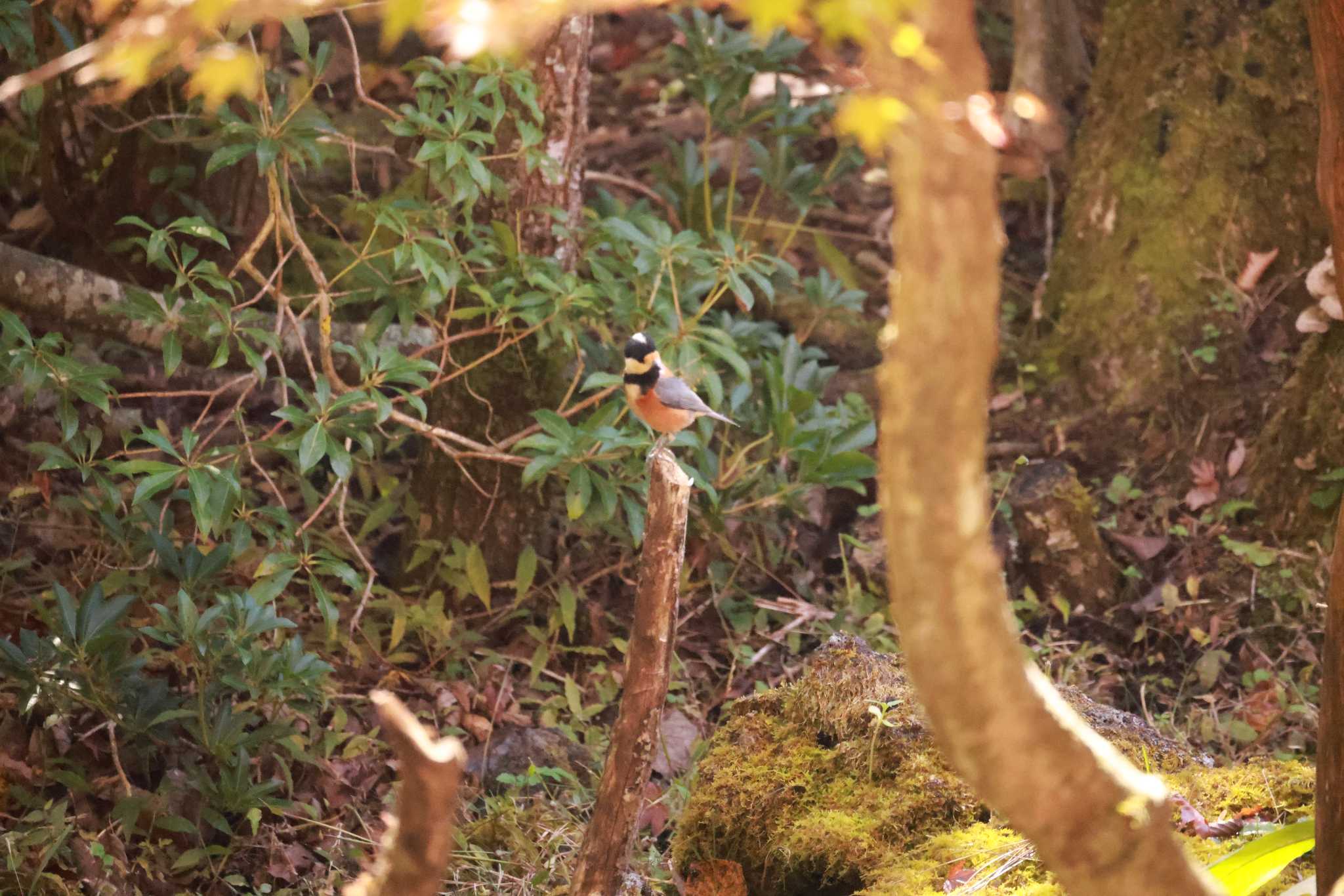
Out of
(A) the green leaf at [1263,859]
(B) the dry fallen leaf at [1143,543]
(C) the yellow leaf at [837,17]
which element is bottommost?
(B) the dry fallen leaf at [1143,543]

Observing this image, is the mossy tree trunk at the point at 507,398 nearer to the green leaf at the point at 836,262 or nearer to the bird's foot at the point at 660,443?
the bird's foot at the point at 660,443

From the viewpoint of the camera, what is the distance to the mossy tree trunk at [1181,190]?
4828 millimetres

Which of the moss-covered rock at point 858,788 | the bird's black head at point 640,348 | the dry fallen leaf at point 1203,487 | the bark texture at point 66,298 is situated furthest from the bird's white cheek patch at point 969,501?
the dry fallen leaf at point 1203,487

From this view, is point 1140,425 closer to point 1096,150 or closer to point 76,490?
point 1096,150

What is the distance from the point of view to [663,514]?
2740 millimetres

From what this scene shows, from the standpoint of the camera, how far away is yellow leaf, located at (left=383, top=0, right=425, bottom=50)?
1147 mm

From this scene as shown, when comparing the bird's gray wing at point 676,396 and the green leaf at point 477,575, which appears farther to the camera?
the green leaf at point 477,575

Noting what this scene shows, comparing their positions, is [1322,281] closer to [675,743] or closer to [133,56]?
[675,743]

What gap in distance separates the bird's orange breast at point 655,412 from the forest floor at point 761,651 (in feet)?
3.36

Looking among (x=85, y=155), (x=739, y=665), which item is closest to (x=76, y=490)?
(x=85, y=155)

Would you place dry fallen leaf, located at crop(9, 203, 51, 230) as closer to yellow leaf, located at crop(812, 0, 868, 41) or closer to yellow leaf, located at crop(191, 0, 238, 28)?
yellow leaf, located at crop(191, 0, 238, 28)

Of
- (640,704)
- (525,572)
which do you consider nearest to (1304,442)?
(525,572)

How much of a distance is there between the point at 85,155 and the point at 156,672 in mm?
1998

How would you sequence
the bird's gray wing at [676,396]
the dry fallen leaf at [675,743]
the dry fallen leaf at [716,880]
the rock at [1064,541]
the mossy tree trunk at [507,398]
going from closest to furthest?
the dry fallen leaf at [716,880] → the bird's gray wing at [676,396] → the dry fallen leaf at [675,743] → the mossy tree trunk at [507,398] → the rock at [1064,541]
